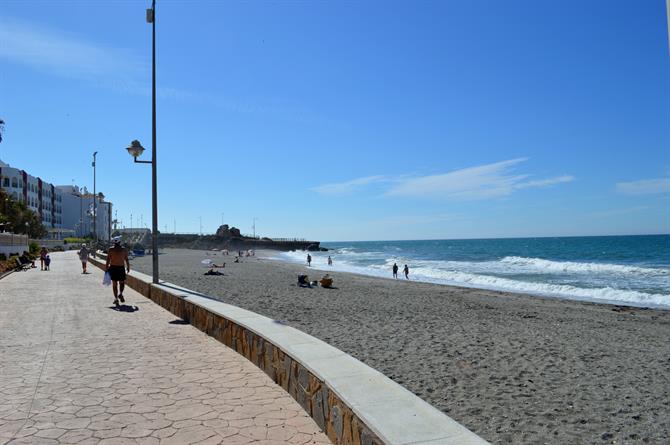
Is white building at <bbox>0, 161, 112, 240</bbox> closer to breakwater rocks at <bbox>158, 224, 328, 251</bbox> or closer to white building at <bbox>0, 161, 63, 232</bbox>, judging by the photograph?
white building at <bbox>0, 161, 63, 232</bbox>

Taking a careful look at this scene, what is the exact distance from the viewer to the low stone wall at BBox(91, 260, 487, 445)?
2.61m

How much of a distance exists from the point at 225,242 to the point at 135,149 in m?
111

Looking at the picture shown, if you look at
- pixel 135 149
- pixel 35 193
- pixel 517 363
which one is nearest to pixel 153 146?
pixel 135 149

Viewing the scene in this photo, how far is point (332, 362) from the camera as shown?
13.1 ft

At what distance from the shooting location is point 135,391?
439 cm

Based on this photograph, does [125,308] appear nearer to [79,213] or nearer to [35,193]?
[35,193]

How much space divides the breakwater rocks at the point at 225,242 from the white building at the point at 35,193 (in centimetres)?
2748

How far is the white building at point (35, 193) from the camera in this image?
7681 centimetres

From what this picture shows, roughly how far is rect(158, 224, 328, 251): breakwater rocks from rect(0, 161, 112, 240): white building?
16980 mm

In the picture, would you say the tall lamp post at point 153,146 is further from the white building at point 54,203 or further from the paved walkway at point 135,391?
the white building at point 54,203

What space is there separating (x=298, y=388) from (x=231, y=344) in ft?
7.42

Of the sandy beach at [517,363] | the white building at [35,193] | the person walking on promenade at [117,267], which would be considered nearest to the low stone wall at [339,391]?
the sandy beach at [517,363]

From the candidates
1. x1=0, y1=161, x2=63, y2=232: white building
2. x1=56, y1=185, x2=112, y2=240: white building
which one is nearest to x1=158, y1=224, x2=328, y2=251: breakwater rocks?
x1=56, y1=185, x2=112, y2=240: white building

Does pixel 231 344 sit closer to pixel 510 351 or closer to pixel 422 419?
pixel 422 419
